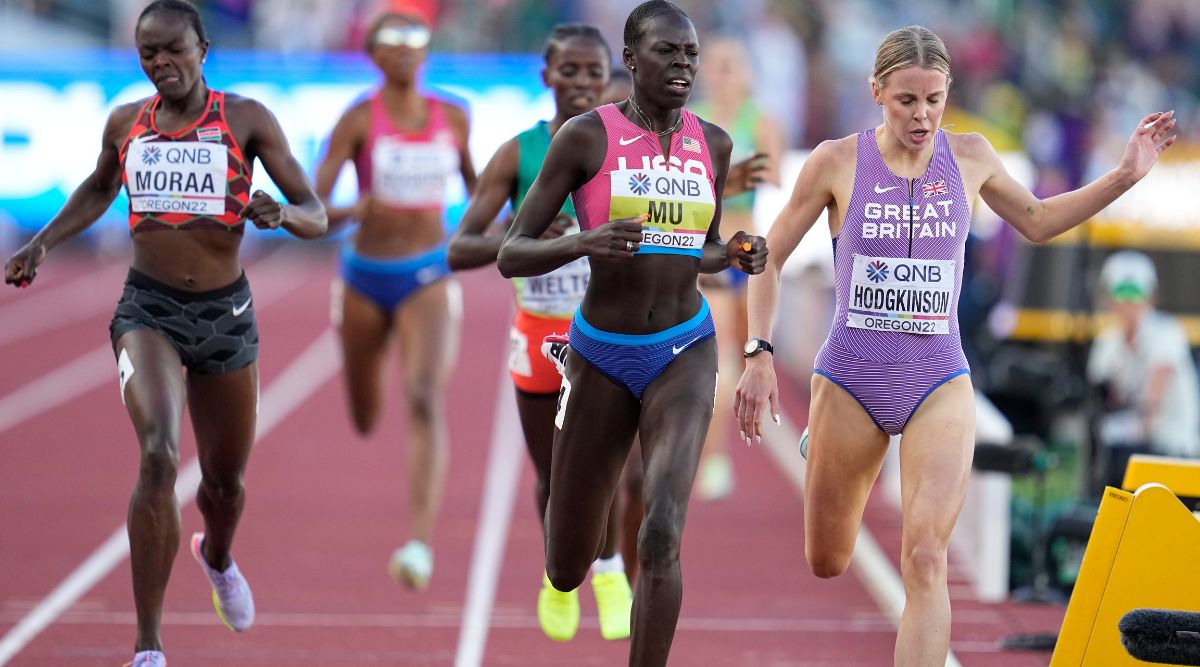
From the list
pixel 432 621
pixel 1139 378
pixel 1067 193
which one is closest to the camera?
pixel 1067 193

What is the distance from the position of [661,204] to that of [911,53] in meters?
0.93

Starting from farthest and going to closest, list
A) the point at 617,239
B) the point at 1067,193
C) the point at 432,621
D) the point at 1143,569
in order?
the point at 432,621, the point at 1067,193, the point at 1143,569, the point at 617,239

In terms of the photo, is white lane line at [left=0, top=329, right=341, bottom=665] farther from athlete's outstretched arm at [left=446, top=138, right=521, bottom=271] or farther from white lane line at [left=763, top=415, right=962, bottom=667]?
white lane line at [left=763, top=415, right=962, bottom=667]

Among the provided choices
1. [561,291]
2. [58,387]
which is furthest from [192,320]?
[58,387]

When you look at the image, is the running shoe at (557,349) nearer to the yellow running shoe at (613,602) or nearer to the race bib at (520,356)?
the race bib at (520,356)

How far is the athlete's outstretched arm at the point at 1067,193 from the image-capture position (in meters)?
5.75

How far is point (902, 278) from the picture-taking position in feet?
19.1

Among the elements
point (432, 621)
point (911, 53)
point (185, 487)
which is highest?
point (911, 53)

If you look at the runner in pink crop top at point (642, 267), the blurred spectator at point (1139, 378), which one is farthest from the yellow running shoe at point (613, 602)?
the blurred spectator at point (1139, 378)

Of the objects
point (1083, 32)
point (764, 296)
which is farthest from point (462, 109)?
point (1083, 32)

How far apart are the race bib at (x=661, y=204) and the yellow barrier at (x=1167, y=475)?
1.68 m

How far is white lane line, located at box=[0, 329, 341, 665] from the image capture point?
7.96 m

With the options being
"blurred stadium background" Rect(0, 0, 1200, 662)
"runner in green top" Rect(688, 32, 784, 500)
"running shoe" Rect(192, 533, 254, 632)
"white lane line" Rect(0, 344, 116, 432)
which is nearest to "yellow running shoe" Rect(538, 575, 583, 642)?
"running shoe" Rect(192, 533, 254, 632)

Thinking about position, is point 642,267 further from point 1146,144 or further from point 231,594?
point 231,594
